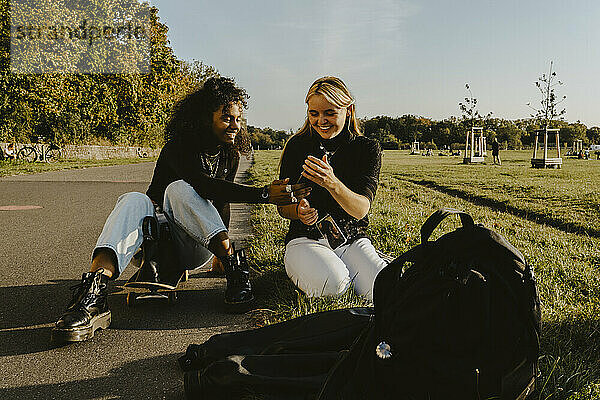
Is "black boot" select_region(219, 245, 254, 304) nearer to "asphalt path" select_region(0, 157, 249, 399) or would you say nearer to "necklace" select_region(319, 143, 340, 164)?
"asphalt path" select_region(0, 157, 249, 399)

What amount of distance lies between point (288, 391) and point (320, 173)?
1.45 metres

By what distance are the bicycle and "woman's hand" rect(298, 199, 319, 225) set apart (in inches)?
973

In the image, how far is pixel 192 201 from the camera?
10.8ft

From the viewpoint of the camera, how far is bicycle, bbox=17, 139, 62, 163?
25.0 m

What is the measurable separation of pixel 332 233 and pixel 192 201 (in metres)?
0.92

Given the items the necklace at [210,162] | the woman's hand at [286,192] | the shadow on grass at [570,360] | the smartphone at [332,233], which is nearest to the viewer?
the shadow on grass at [570,360]

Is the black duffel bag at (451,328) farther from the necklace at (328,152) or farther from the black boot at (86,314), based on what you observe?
the necklace at (328,152)

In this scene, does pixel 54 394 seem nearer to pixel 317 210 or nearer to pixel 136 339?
pixel 136 339

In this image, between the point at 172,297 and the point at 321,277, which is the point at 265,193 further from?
the point at 172,297

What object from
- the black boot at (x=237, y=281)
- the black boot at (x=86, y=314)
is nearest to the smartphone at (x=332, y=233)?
the black boot at (x=237, y=281)

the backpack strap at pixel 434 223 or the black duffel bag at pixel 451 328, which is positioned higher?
the backpack strap at pixel 434 223

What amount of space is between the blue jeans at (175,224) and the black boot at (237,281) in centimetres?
20

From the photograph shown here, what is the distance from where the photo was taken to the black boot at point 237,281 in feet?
10.6

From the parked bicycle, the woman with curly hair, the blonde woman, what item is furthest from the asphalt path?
the parked bicycle
